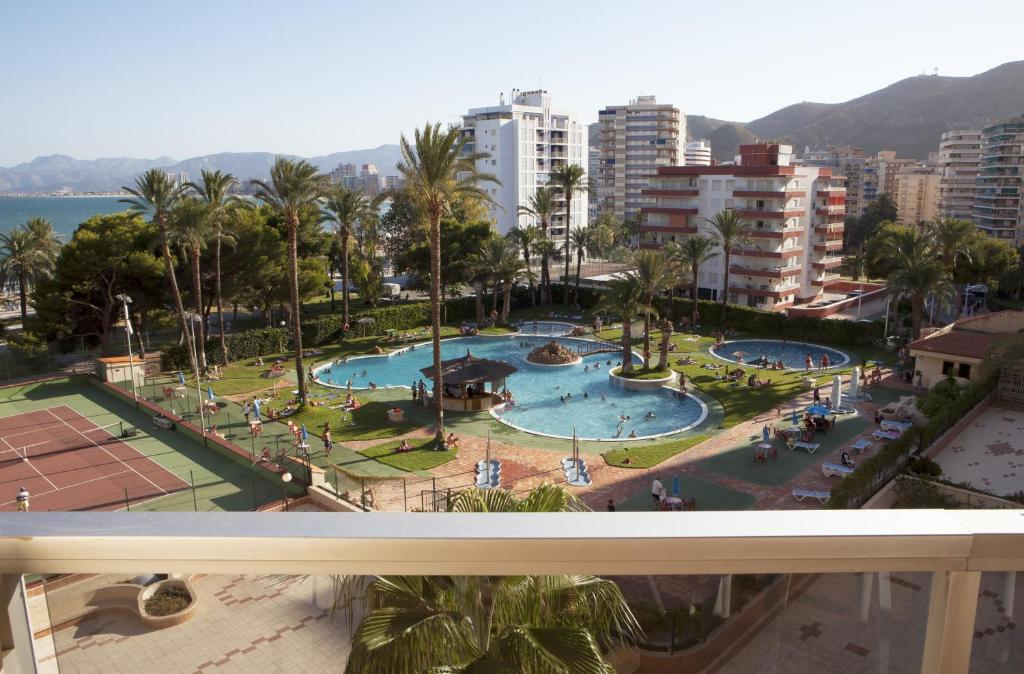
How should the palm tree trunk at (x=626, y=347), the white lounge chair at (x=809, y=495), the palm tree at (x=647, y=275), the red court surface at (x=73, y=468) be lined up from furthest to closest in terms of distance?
the palm tree at (x=647, y=275) < the palm tree trunk at (x=626, y=347) < the red court surface at (x=73, y=468) < the white lounge chair at (x=809, y=495)

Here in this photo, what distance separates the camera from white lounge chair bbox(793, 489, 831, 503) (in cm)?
2214

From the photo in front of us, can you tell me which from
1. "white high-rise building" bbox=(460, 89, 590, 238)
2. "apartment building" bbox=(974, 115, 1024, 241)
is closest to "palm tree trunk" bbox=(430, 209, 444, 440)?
"white high-rise building" bbox=(460, 89, 590, 238)

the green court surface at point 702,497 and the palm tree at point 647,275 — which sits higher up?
the palm tree at point 647,275

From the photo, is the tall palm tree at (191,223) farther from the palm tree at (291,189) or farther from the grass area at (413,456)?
the grass area at (413,456)

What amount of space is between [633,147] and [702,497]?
14050 cm

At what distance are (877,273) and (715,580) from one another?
2860 inches

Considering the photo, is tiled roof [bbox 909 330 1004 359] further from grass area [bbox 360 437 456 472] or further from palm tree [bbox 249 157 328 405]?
palm tree [bbox 249 157 328 405]

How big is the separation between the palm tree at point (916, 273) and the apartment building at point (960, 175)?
→ 112 meters

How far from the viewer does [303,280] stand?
47094 mm

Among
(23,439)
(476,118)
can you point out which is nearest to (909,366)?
(23,439)

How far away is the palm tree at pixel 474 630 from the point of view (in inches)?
96.8

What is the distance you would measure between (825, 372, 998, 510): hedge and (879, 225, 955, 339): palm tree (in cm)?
1186

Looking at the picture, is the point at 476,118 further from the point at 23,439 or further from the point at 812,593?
the point at 812,593

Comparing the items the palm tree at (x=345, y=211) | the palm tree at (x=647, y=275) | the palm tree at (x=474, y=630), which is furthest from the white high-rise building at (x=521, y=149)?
the palm tree at (x=474, y=630)
